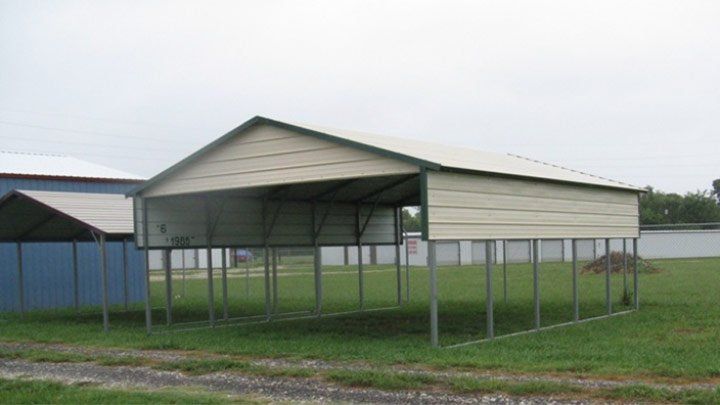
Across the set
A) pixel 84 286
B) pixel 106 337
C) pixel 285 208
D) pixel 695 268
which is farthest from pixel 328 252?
pixel 106 337

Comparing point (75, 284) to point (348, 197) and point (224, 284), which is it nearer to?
point (224, 284)

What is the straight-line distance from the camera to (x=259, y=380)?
1172cm

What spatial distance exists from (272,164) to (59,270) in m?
13.7

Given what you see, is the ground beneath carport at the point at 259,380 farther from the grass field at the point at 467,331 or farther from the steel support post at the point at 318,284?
the steel support post at the point at 318,284

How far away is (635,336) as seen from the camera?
15.3 m

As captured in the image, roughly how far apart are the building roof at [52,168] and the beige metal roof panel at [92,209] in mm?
6192

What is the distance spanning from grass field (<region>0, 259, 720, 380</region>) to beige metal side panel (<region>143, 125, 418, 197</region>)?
2.84m

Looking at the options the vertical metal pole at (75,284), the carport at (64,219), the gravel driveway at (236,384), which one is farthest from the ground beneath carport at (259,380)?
the vertical metal pole at (75,284)

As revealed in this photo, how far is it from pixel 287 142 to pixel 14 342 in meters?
6.64

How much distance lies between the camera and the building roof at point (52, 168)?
27.0 meters

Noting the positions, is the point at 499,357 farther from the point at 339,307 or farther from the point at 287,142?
the point at 339,307

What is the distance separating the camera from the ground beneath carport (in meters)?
10.2

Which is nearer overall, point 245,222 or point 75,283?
point 245,222

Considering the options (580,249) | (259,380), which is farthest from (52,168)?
(580,249)
